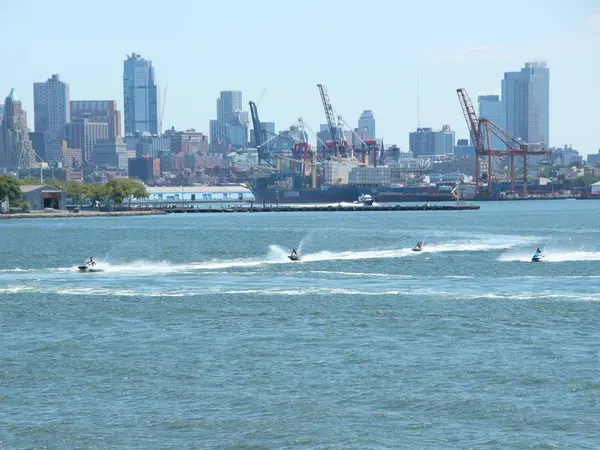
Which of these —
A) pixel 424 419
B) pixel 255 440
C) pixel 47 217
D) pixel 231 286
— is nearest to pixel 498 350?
pixel 424 419

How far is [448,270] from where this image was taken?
250ft

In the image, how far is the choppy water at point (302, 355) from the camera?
32.5 m

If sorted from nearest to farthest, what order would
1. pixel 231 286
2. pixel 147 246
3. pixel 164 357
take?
pixel 164 357, pixel 231 286, pixel 147 246

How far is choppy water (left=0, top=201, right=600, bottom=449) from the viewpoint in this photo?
32531 mm

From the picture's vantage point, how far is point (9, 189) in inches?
7657

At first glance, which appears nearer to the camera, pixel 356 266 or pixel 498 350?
pixel 498 350

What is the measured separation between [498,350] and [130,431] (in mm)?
15790

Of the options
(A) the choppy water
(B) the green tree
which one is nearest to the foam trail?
(A) the choppy water

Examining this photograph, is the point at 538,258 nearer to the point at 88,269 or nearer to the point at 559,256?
the point at 559,256

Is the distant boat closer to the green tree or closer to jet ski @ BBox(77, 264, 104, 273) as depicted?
jet ski @ BBox(77, 264, 104, 273)

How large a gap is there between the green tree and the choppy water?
11390 centimetres

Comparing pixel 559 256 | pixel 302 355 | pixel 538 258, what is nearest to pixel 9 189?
pixel 559 256

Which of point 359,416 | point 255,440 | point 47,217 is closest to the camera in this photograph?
point 255,440

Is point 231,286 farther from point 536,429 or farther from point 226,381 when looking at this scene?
point 536,429
